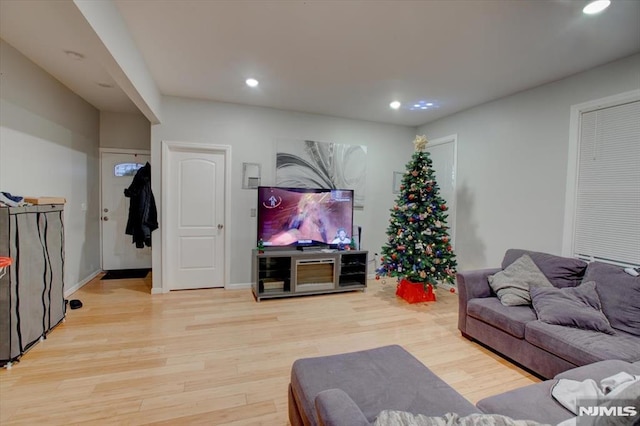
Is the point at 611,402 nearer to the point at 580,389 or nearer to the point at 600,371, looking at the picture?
the point at 580,389

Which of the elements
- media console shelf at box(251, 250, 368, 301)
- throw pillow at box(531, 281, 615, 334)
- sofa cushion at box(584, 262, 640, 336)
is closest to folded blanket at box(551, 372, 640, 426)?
throw pillow at box(531, 281, 615, 334)

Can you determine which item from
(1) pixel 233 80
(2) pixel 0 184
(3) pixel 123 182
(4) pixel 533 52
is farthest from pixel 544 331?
(3) pixel 123 182

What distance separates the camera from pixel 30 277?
2.46 m

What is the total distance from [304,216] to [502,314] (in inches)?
101

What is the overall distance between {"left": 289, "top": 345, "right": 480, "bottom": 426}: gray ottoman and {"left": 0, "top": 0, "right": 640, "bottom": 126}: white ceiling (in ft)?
7.22

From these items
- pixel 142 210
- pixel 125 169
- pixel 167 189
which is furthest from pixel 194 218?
pixel 125 169

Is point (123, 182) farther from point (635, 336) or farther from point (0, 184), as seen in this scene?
point (635, 336)

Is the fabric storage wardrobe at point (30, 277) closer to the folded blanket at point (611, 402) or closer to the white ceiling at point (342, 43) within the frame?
the white ceiling at point (342, 43)

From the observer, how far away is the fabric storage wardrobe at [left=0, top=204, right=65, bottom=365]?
2.20m

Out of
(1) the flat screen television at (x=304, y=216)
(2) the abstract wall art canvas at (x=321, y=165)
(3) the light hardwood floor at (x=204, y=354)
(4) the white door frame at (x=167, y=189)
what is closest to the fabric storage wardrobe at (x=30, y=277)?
(3) the light hardwood floor at (x=204, y=354)

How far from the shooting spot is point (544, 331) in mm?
2135

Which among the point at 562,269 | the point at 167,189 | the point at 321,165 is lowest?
the point at 562,269

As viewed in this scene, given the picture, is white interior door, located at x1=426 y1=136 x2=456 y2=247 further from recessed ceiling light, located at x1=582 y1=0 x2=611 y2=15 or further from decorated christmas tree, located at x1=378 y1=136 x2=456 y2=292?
recessed ceiling light, located at x1=582 y1=0 x2=611 y2=15

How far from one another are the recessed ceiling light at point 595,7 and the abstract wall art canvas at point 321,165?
9.90 feet
